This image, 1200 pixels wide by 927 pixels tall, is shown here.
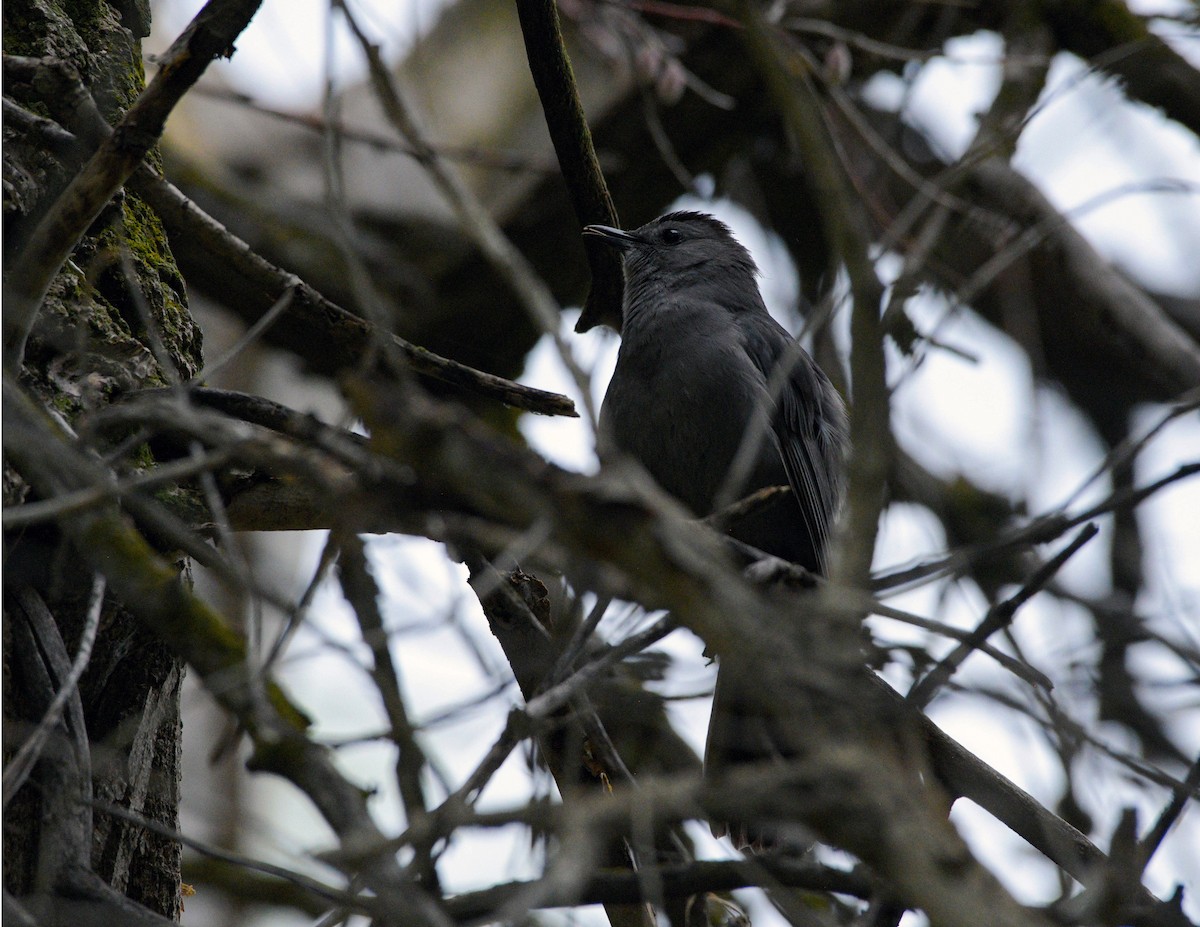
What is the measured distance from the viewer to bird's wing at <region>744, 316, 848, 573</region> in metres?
4.86

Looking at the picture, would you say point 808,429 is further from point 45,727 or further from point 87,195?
point 45,727

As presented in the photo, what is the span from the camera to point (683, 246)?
19.1ft

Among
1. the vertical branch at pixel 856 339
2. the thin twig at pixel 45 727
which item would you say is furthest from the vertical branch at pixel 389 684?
the vertical branch at pixel 856 339

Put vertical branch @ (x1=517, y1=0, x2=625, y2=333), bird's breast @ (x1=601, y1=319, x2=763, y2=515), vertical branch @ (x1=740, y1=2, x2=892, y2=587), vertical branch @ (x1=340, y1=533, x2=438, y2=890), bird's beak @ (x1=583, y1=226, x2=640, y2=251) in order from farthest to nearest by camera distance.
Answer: bird's breast @ (x1=601, y1=319, x2=763, y2=515)
bird's beak @ (x1=583, y1=226, x2=640, y2=251)
vertical branch @ (x1=517, y1=0, x2=625, y2=333)
vertical branch @ (x1=740, y1=2, x2=892, y2=587)
vertical branch @ (x1=340, y1=533, x2=438, y2=890)

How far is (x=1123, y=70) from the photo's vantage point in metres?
5.84

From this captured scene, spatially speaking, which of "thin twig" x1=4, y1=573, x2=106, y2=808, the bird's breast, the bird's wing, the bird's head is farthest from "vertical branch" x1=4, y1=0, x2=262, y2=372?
the bird's head

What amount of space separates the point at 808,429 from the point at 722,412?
554mm

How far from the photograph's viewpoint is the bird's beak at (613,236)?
14.4ft

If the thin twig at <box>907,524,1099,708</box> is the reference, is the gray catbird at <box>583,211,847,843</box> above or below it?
above

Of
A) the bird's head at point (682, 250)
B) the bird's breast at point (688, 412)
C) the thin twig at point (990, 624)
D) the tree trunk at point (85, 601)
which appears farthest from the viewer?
the bird's head at point (682, 250)

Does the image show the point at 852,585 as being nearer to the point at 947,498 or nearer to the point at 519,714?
the point at 519,714

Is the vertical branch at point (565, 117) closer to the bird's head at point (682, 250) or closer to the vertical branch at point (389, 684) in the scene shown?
the bird's head at point (682, 250)

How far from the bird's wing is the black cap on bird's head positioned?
0.58 meters

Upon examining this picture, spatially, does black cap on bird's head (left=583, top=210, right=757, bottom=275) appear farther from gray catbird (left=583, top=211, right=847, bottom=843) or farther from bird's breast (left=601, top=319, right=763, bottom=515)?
bird's breast (left=601, top=319, right=763, bottom=515)
